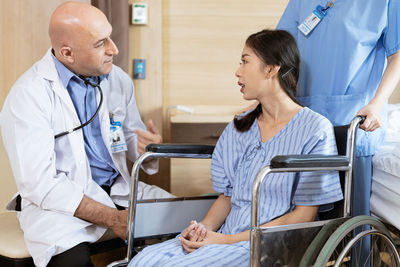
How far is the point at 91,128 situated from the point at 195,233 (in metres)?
0.71

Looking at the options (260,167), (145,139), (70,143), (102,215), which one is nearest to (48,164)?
(70,143)

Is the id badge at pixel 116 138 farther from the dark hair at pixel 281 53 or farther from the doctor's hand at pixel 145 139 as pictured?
the dark hair at pixel 281 53

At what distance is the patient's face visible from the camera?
1.53m

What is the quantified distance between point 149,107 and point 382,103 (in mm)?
1804

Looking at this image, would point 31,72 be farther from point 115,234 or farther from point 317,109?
point 317,109

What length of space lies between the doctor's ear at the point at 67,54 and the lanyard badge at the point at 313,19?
0.89m

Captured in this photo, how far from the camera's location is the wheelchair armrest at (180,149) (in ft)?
5.12

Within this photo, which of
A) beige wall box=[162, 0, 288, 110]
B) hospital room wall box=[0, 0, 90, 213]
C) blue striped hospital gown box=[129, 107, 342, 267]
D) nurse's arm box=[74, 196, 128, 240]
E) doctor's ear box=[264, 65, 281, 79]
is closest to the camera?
blue striped hospital gown box=[129, 107, 342, 267]

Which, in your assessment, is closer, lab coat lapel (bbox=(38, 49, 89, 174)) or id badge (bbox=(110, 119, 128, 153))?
lab coat lapel (bbox=(38, 49, 89, 174))

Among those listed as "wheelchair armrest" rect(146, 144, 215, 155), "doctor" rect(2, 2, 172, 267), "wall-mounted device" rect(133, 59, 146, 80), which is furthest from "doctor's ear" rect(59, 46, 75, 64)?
"wall-mounted device" rect(133, 59, 146, 80)

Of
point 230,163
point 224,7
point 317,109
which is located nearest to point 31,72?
point 230,163

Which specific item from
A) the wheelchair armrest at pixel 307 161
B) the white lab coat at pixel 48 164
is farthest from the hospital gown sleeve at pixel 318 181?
the white lab coat at pixel 48 164

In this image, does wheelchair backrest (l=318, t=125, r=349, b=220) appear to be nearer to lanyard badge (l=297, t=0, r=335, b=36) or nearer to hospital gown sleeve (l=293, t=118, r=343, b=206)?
hospital gown sleeve (l=293, t=118, r=343, b=206)

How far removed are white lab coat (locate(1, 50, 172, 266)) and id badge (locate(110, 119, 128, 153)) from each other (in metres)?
0.02
